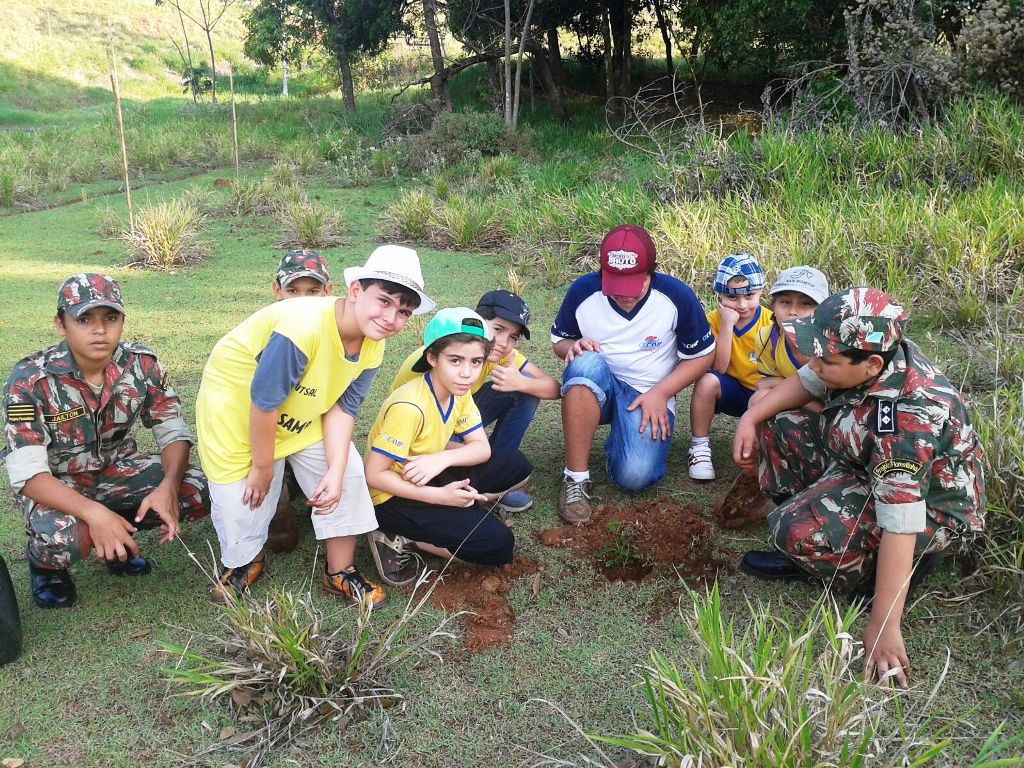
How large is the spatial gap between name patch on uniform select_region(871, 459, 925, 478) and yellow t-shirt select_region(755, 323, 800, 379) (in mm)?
988

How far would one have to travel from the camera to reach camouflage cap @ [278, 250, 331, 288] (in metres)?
3.59

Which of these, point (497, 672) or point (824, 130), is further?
point (824, 130)

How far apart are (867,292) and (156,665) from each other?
89.7 inches

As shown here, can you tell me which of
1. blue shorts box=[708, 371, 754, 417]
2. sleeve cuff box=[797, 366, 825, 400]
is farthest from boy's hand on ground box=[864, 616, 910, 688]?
blue shorts box=[708, 371, 754, 417]

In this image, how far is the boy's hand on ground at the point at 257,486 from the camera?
259 cm

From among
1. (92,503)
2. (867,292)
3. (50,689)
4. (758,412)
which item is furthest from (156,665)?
(867,292)

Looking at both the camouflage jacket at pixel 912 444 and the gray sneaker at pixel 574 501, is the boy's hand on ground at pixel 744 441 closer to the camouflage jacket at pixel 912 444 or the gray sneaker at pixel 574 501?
the camouflage jacket at pixel 912 444

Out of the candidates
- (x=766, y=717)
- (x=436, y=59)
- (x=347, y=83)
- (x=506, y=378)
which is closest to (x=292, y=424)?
(x=506, y=378)

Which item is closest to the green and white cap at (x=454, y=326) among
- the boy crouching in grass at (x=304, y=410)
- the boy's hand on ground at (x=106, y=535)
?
the boy crouching in grass at (x=304, y=410)

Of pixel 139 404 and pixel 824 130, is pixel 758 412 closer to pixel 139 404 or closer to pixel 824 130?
pixel 139 404

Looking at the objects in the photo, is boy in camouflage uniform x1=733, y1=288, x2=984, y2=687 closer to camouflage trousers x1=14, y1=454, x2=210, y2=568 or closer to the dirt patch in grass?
the dirt patch in grass

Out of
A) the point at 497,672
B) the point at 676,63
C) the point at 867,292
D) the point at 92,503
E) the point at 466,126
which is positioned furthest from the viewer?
the point at 676,63

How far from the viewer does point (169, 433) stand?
2896 mm

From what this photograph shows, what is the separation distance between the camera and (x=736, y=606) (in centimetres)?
271
